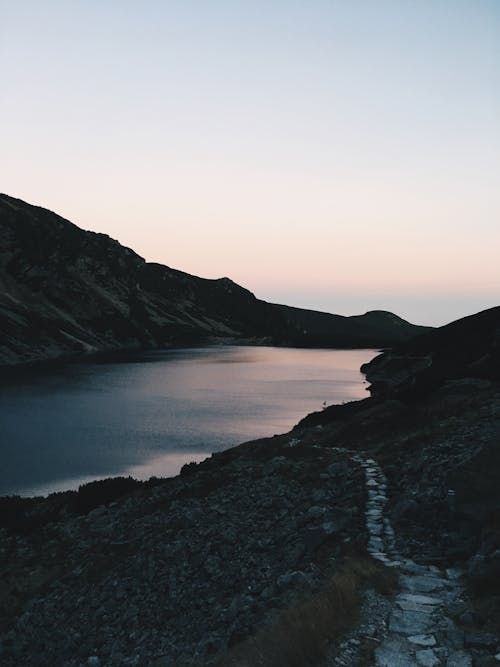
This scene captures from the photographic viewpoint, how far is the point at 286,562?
16.5 metres

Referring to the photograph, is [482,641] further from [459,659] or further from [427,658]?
[427,658]

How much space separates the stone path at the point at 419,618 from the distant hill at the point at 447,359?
23836mm

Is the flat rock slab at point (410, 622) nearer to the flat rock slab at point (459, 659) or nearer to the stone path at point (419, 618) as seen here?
the stone path at point (419, 618)

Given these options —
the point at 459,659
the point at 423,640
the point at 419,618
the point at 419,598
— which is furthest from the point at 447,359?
the point at 459,659

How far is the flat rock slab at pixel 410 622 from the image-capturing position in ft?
37.2

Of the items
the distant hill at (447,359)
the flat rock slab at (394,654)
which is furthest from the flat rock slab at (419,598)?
the distant hill at (447,359)

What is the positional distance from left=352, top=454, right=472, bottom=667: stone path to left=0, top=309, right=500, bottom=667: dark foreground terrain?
40mm

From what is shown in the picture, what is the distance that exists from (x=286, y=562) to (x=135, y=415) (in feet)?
207

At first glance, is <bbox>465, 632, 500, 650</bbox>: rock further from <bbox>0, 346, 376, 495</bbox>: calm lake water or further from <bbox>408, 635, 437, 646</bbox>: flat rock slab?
<bbox>0, 346, 376, 495</bbox>: calm lake water

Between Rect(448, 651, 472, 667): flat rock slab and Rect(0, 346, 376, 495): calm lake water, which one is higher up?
Rect(448, 651, 472, 667): flat rock slab

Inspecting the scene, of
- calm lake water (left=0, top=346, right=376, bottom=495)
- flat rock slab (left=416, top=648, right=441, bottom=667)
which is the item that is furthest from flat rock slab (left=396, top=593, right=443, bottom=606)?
calm lake water (left=0, top=346, right=376, bottom=495)

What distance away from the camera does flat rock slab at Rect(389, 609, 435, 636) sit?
11.3 m

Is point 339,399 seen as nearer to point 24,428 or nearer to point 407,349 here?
point 407,349

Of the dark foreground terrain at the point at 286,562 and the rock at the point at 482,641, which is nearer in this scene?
the rock at the point at 482,641
